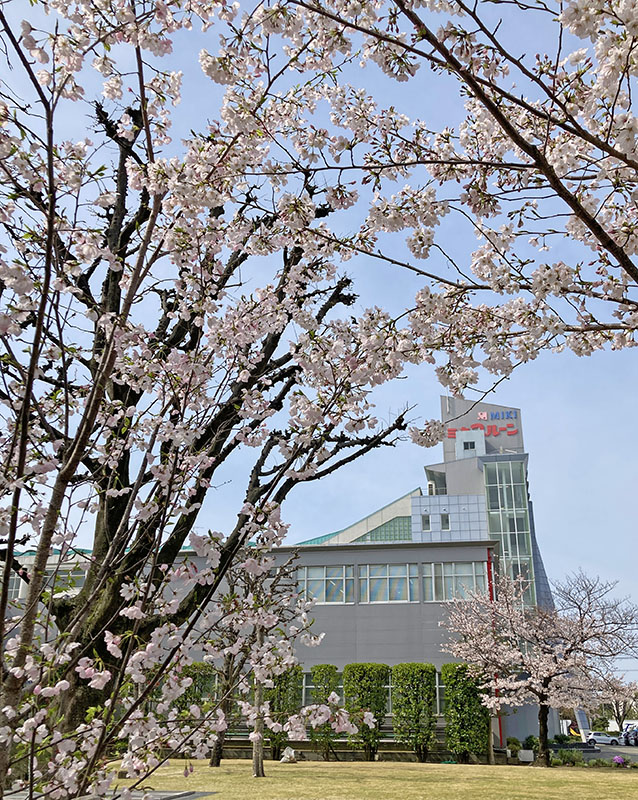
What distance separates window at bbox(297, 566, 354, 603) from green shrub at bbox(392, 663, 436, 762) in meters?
4.12

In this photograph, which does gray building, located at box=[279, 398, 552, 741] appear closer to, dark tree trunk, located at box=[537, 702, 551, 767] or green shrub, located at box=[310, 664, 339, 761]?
dark tree trunk, located at box=[537, 702, 551, 767]

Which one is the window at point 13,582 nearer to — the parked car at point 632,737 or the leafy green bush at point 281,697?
the leafy green bush at point 281,697

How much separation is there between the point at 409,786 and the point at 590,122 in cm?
1271

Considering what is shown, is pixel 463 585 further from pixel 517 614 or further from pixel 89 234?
pixel 89 234

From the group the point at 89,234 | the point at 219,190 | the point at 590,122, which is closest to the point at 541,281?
the point at 590,122

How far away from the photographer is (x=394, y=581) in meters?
24.1

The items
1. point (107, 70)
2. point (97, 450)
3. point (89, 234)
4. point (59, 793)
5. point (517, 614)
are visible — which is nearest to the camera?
point (59, 793)

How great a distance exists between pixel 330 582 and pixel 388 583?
2121 millimetres

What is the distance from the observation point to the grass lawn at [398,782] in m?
11.4

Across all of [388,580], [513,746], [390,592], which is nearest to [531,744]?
[513,746]

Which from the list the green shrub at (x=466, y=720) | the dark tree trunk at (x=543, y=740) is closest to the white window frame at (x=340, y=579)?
the green shrub at (x=466, y=720)

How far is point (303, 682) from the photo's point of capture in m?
23.2

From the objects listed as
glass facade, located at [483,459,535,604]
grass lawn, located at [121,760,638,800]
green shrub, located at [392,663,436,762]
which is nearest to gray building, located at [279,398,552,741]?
green shrub, located at [392,663,436,762]

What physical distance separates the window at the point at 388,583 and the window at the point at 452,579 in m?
0.46
